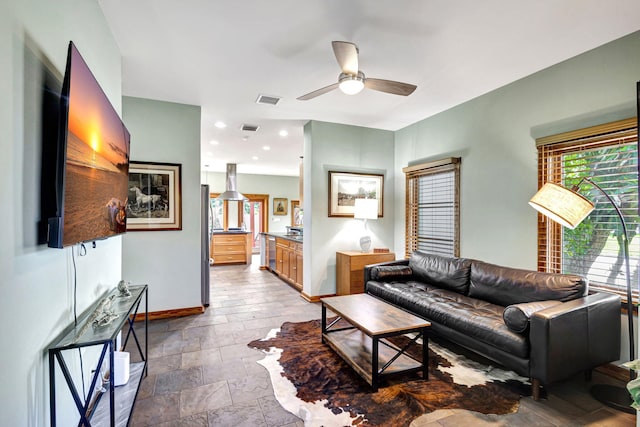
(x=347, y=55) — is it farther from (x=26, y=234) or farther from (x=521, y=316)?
(x=521, y=316)

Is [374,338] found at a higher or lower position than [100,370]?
higher

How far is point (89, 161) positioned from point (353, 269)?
11.8ft

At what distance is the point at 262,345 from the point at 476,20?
133 inches

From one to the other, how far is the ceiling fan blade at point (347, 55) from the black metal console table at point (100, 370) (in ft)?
7.32

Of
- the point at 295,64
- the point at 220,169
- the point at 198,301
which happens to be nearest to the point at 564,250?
the point at 295,64

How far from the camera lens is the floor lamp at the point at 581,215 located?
2.25 m

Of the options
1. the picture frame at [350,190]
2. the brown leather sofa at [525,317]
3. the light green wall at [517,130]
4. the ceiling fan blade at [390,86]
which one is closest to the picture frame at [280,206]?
the picture frame at [350,190]

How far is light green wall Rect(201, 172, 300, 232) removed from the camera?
33.2ft

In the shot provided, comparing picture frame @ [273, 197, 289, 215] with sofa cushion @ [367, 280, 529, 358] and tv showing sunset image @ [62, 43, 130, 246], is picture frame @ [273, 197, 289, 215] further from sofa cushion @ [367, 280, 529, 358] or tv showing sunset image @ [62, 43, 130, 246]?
tv showing sunset image @ [62, 43, 130, 246]

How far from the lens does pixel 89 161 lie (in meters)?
1.62

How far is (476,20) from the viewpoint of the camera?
7.70 ft

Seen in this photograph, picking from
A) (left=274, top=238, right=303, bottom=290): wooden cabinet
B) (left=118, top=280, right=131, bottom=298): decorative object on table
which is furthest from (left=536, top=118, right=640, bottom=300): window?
(left=118, top=280, right=131, bottom=298): decorative object on table

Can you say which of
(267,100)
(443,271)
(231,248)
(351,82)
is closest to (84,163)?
(351,82)

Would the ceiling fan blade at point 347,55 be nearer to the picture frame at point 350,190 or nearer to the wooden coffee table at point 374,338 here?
the wooden coffee table at point 374,338
